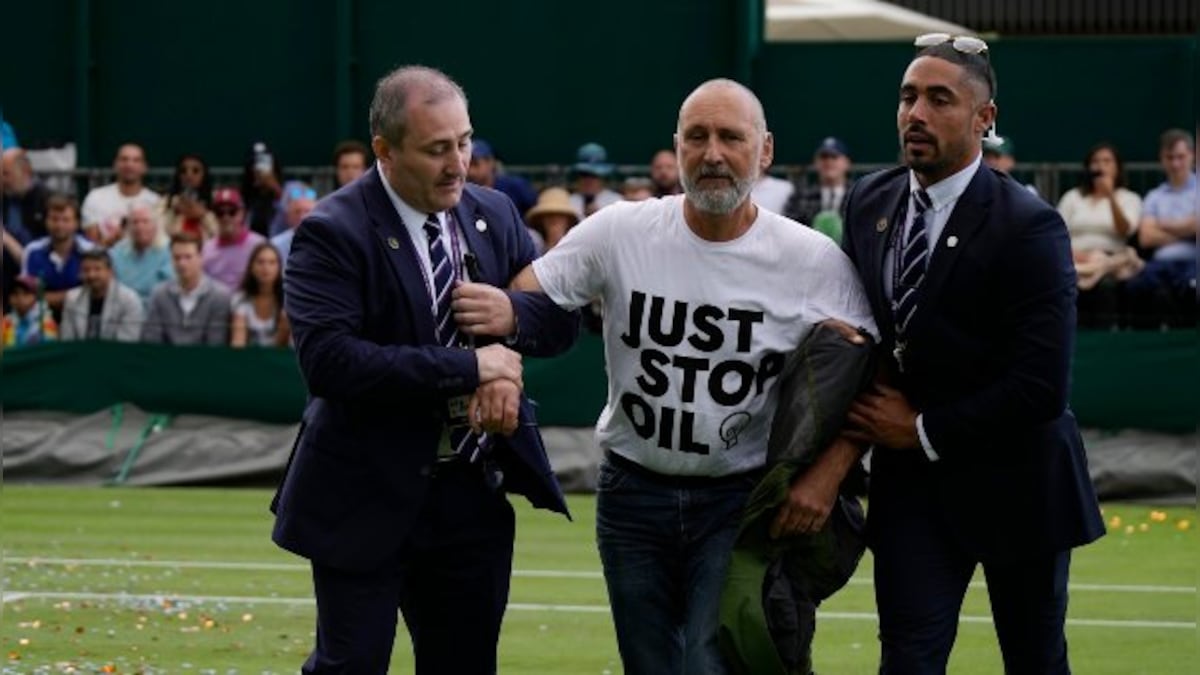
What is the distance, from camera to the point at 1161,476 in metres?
18.1

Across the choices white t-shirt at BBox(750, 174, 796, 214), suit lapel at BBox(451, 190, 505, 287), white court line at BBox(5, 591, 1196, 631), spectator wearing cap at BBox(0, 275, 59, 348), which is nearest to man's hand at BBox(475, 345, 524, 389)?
suit lapel at BBox(451, 190, 505, 287)

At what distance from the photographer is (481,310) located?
307 inches

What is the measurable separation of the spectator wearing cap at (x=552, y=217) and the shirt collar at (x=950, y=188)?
11294 millimetres

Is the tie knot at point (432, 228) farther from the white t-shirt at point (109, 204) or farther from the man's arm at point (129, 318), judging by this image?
the white t-shirt at point (109, 204)

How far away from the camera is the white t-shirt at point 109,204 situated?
2156 centimetres

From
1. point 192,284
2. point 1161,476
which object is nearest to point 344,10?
point 192,284

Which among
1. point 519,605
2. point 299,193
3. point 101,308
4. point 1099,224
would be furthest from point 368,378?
point 299,193

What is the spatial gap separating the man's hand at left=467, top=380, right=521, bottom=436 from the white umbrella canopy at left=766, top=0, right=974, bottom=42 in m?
19.9

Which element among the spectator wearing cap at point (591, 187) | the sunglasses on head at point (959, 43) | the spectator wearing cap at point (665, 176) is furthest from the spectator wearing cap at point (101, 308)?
the sunglasses on head at point (959, 43)

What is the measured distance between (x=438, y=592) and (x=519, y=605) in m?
5.77

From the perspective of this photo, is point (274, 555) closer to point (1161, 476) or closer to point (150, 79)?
point (1161, 476)

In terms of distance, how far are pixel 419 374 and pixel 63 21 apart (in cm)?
1837

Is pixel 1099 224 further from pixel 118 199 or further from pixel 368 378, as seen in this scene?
pixel 368 378

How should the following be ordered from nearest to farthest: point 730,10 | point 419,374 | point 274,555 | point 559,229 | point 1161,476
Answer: point 419,374
point 274,555
point 1161,476
point 559,229
point 730,10
